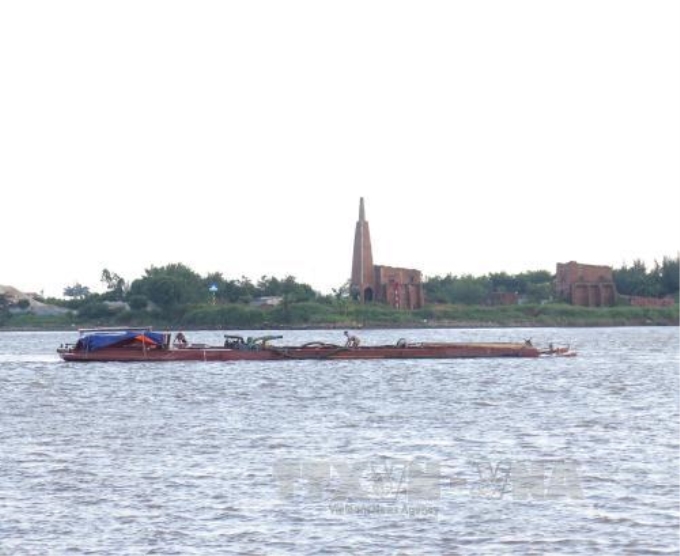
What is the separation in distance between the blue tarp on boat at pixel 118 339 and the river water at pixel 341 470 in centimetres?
2198

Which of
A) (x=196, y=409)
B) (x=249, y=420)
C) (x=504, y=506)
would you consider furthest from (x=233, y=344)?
(x=504, y=506)

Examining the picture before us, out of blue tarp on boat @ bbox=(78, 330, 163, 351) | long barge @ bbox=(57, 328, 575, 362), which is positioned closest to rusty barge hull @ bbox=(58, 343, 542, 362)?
long barge @ bbox=(57, 328, 575, 362)

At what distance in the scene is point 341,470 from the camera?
3597 cm

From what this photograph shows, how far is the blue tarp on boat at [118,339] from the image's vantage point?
Result: 92.1 meters

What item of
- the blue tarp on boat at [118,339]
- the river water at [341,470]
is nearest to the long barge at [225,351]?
the blue tarp on boat at [118,339]

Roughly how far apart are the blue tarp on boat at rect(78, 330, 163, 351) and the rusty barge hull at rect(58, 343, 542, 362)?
360mm

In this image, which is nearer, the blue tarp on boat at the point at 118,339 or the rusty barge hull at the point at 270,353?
the rusty barge hull at the point at 270,353

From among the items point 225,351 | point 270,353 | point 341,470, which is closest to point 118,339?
point 225,351

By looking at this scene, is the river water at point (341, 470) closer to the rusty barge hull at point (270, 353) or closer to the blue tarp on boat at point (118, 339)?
the rusty barge hull at point (270, 353)

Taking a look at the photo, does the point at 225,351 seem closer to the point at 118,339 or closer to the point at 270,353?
the point at 270,353

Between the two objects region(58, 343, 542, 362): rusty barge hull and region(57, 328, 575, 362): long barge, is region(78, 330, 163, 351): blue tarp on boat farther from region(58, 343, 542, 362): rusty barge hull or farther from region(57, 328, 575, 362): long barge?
region(58, 343, 542, 362): rusty barge hull

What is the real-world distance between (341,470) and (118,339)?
58.3 m

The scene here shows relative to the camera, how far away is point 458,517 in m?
29.4

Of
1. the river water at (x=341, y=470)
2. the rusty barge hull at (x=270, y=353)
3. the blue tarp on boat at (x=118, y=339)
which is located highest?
the blue tarp on boat at (x=118, y=339)
